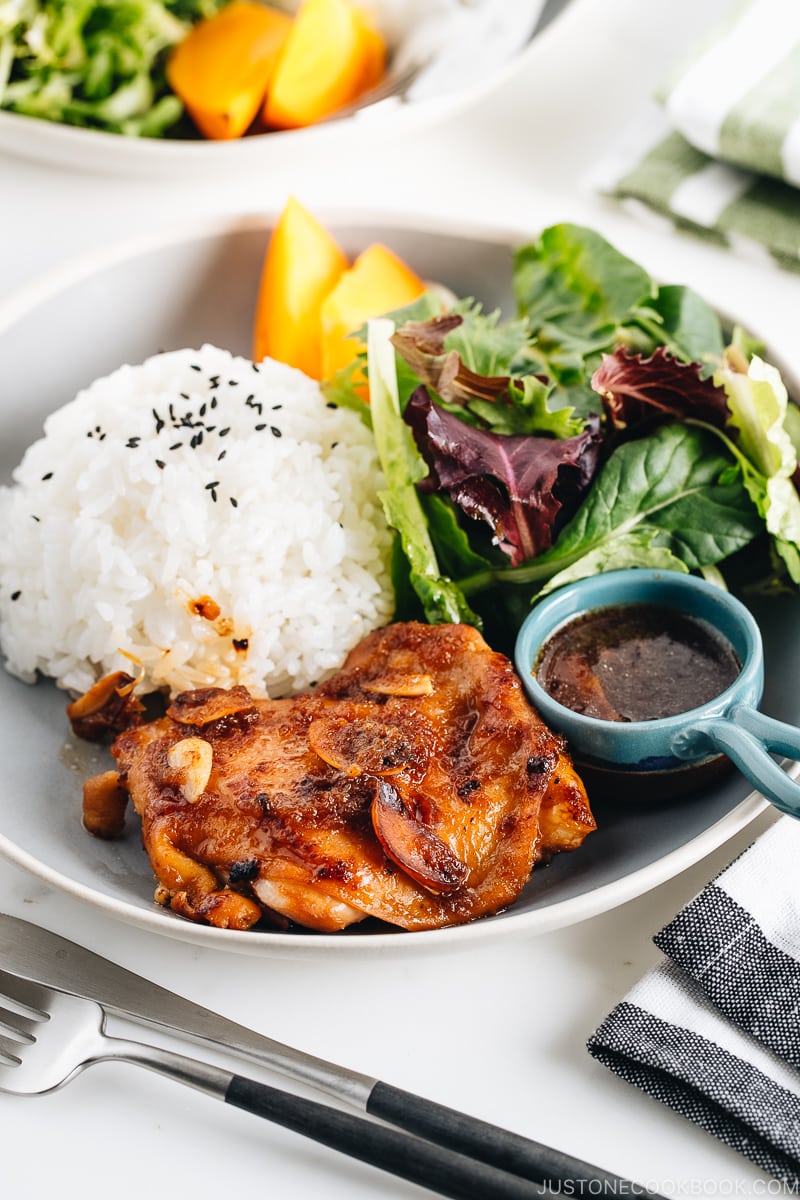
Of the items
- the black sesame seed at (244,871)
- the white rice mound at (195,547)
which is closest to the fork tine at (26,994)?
the black sesame seed at (244,871)

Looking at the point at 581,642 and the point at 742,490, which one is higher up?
the point at 742,490

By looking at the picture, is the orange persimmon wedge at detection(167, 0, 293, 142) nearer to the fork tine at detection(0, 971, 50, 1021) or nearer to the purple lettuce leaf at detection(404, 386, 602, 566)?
the purple lettuce leaf at detection(404, 386, 602, 566)

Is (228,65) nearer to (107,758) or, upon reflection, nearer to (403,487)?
(403,487)

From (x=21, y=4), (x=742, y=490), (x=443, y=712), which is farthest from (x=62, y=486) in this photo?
(x=21, y=4)

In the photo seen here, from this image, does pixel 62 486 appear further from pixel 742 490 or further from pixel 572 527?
pixel 742 490

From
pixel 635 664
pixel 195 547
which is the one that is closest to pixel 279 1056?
pixel 635 664
